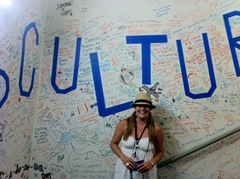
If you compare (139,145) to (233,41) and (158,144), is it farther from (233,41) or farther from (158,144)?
(233,41)

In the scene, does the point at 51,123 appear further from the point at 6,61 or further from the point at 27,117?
the point at 6,61

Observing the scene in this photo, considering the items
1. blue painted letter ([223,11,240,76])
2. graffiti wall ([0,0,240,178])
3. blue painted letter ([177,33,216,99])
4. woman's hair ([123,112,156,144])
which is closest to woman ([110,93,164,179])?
woman's hair ([123,112,156,144])

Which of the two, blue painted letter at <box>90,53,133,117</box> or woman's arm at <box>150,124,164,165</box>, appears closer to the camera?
woman's arm at <box>150,124,164,165</box>

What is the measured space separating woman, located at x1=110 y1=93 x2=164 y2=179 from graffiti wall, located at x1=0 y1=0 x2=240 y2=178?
28 centimetres

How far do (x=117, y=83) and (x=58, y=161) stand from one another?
0.99 metres

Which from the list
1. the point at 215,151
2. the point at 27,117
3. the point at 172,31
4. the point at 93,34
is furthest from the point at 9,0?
the point at 215,151

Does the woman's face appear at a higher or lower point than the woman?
higher

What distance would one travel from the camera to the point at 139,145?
82.6 inches

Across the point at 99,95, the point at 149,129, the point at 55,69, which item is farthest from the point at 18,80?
the point at 149,129

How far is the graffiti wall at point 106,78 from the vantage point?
7.75ft

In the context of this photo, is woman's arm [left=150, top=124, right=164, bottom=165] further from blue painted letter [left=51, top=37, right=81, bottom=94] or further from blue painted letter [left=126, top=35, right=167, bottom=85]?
blue painted letter [left=51, top=37, right=81, bottom=94]

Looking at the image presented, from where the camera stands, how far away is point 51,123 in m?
2.69

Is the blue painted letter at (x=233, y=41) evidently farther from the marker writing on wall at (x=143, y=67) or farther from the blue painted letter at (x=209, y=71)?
the blue painted letter at (x=209, y=71)

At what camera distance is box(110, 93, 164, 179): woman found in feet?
6.74
